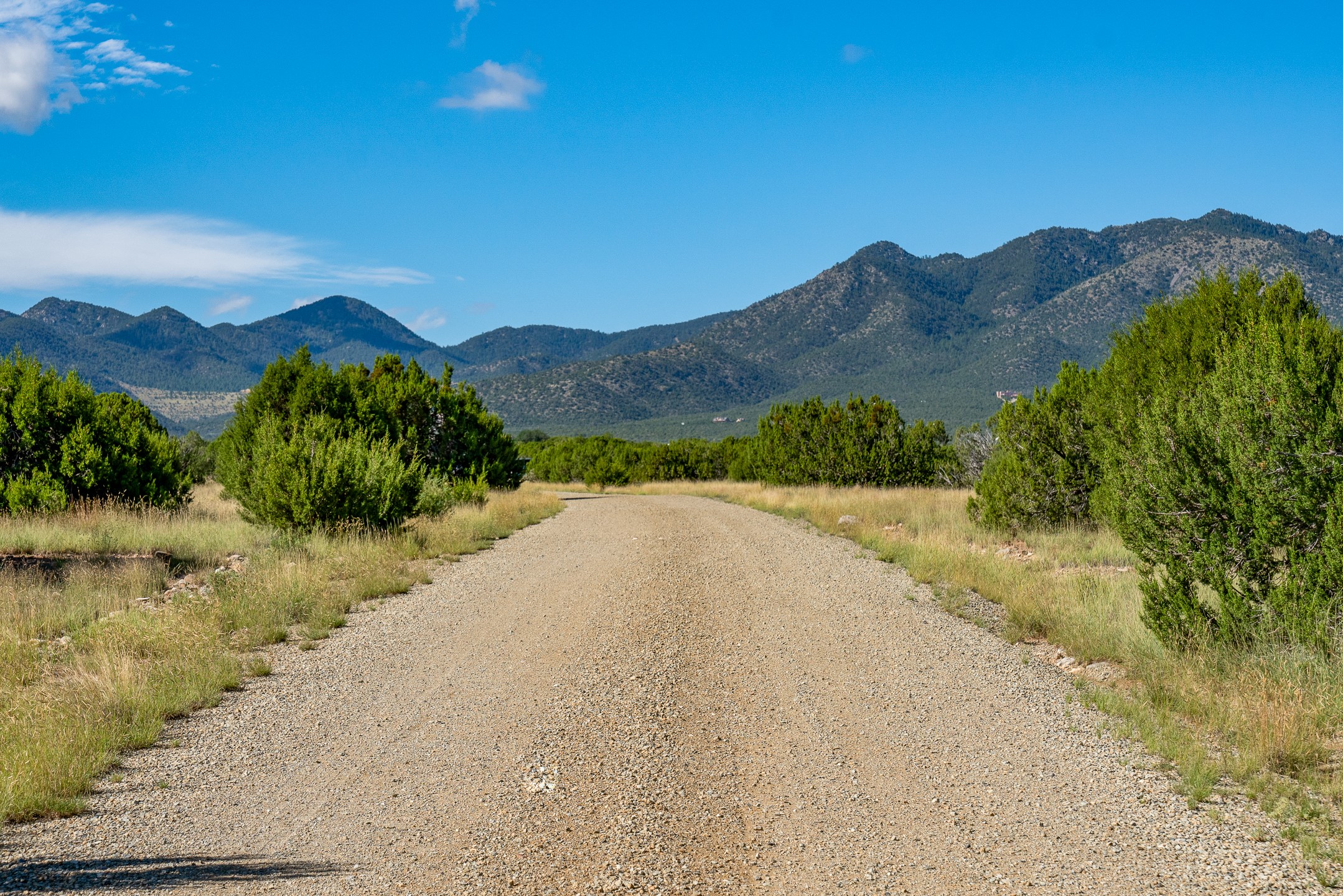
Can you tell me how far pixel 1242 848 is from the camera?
13.1 feet

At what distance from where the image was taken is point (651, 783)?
4.80m

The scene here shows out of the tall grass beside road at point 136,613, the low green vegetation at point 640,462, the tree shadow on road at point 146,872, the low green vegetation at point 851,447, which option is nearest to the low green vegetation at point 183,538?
the tall grass beside road at point 136,613

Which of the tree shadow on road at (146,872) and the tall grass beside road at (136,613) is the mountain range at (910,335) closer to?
the tall grass beside road at (136,613)

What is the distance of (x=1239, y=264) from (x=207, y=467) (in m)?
121

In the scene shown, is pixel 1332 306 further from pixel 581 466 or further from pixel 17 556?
pixel 17 556

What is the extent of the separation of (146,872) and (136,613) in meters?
5.89

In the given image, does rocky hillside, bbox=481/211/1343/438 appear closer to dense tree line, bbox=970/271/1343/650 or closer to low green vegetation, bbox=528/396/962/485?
low green vegetation, bbox=528/396/962/485

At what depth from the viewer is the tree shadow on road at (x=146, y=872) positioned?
360 centimetres

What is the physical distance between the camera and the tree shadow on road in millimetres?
3604

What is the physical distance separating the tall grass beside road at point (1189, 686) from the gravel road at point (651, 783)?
0.25 meters

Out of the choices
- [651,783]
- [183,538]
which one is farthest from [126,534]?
[651,783]

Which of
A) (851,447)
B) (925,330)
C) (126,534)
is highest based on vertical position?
(925,330)

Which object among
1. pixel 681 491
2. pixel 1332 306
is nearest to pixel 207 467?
pixel 681 491

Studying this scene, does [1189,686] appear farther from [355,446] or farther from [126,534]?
[126,534]
